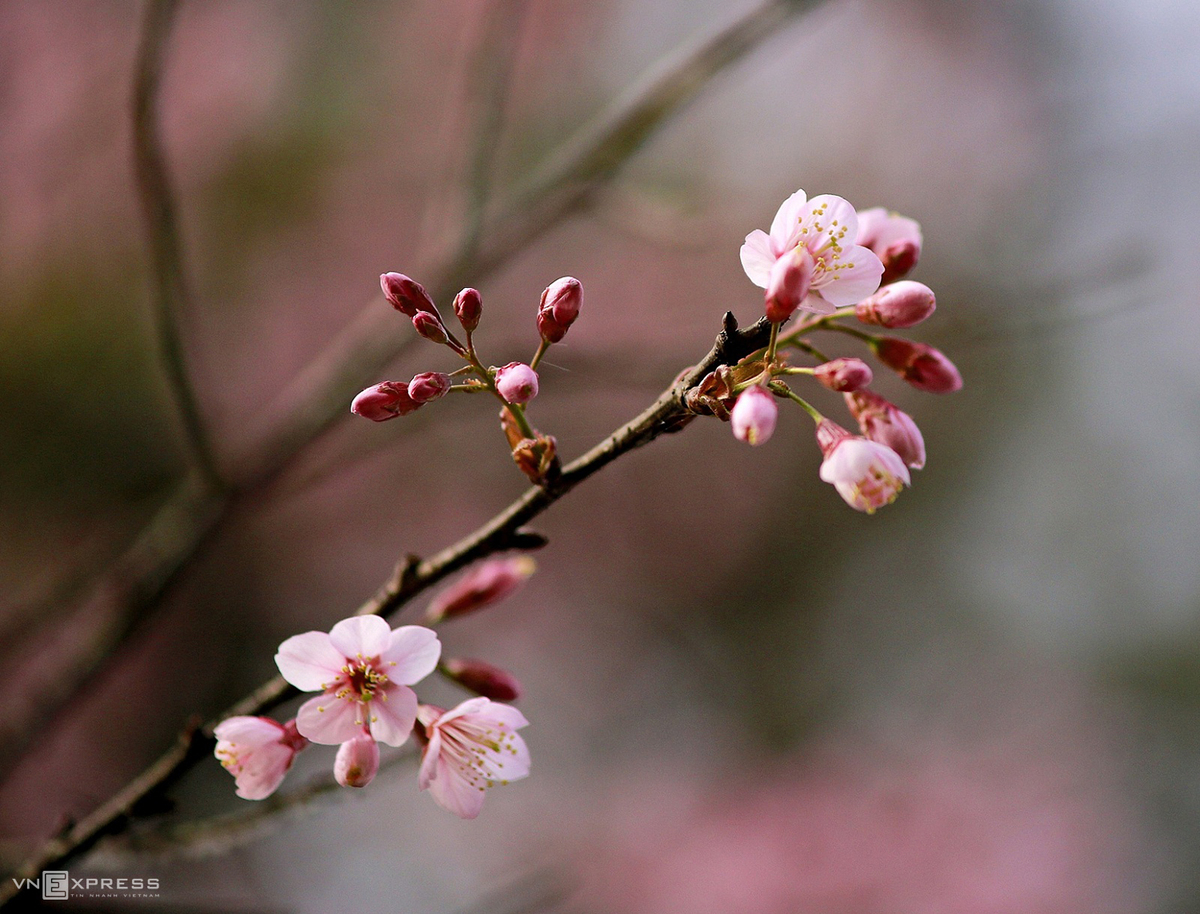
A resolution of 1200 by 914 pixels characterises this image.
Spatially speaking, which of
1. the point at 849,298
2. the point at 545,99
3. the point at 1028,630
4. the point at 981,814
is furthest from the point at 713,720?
the point at 849,298

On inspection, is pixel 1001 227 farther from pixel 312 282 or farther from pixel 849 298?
pixel 849 298

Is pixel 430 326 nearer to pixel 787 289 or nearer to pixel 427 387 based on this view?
pixel 427 387

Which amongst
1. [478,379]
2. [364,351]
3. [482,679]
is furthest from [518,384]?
[364,351]

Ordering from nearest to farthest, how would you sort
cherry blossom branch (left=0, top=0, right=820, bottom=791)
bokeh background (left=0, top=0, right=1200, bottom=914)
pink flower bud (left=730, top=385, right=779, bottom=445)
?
1. pink flower bud (left=730, top=385, right=779, bottom=445)
2. cherry blossom branch (left=0, top=0, right=820, bottom=791)
3. bokeh background (left=0, top=0, right=1200, bottom=914)

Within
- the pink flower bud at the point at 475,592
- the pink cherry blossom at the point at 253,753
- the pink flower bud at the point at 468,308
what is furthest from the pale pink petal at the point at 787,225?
the pink cherry blossom at the point at 253,753

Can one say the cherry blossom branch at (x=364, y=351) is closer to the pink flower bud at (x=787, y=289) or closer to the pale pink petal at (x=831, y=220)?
the pale pink petal at (x=831, y=220)

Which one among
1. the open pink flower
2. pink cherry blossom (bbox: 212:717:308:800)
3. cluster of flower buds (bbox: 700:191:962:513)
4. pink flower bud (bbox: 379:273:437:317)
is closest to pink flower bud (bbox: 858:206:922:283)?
cluster of flower buds (bbox: 700:191:962:513)

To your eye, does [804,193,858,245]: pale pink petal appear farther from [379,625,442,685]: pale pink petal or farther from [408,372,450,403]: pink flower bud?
[379,625,442,685]: pale pink petal
